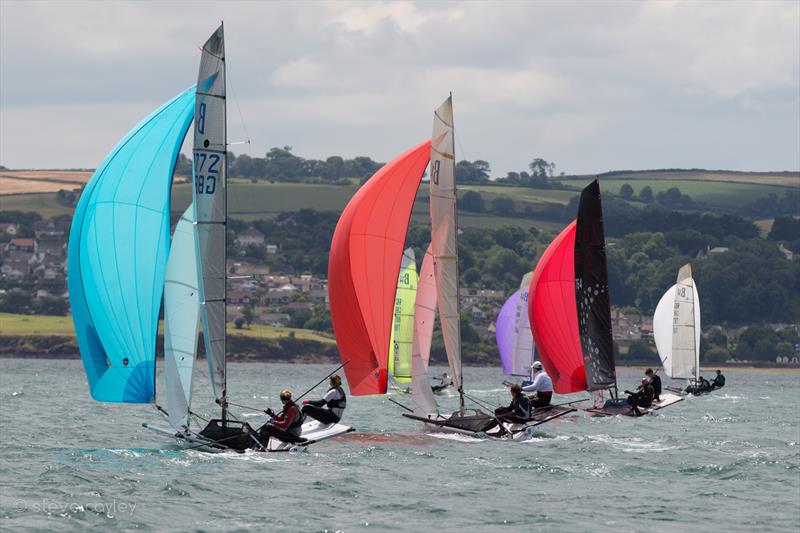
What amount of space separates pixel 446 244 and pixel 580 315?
7.66 meters

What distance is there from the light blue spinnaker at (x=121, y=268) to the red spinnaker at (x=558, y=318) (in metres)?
14.4

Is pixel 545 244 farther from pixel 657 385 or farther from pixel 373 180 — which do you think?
pixel 373 180

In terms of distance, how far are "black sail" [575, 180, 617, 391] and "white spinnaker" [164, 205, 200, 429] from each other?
14651mm

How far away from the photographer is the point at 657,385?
43.9 m

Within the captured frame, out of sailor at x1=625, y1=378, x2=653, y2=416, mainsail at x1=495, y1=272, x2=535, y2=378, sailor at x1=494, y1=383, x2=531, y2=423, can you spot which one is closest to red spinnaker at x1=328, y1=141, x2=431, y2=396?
sailor at x1=494, y1=383, x2=531, y2=423

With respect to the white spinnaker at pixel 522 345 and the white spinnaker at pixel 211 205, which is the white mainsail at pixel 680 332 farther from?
the white spinnaker at pixel 211 205

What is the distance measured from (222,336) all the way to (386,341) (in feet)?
16.8

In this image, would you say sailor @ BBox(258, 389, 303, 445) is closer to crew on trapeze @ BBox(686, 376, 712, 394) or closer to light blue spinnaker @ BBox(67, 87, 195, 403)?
light blue spinnaker @ BBox(67, 87, 195, 403)

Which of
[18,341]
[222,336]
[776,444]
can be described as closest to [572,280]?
[776,444]

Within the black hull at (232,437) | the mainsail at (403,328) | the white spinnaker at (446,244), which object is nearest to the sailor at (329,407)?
the black hull at (232,437)

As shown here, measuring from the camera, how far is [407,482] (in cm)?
2650

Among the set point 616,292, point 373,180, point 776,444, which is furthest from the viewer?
point 616,292

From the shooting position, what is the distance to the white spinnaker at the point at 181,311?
2823 cm

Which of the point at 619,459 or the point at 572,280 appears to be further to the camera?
the point at 572,280
